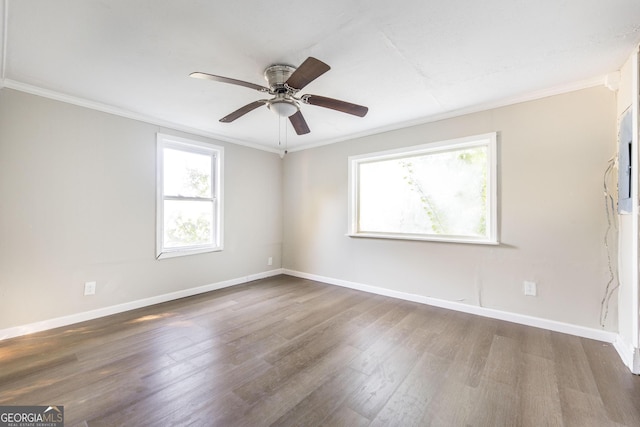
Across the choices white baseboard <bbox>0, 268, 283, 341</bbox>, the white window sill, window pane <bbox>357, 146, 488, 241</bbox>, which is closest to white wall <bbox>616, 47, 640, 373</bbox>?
the white window sill

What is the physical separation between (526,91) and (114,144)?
4467mm

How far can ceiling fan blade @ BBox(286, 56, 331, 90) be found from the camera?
5.20 ft

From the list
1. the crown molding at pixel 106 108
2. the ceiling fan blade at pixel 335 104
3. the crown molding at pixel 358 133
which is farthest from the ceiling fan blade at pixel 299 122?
the crown molding at pixel 106 108

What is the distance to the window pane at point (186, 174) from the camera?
11.5ft

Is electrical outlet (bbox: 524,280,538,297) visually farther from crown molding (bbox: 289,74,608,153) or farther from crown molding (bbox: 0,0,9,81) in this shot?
crown molding (bbox: 0,0,9,81)

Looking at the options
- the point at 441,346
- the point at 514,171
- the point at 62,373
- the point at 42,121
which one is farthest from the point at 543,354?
the point at 42,121

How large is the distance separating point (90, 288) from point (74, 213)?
32.5 inches

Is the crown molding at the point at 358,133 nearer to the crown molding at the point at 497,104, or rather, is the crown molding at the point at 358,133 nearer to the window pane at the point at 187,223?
the crown molding at the point at 497,104

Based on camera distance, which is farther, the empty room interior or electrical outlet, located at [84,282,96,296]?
electrical outlet, located at [84,282,96,296]

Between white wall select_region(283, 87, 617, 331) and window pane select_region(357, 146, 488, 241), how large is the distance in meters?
0.24

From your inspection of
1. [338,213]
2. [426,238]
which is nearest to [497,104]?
[426,238]

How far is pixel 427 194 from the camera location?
3447 millimetres

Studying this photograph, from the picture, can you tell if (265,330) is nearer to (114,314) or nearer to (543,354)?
(114,314)

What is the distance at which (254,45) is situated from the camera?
6.06 feet
